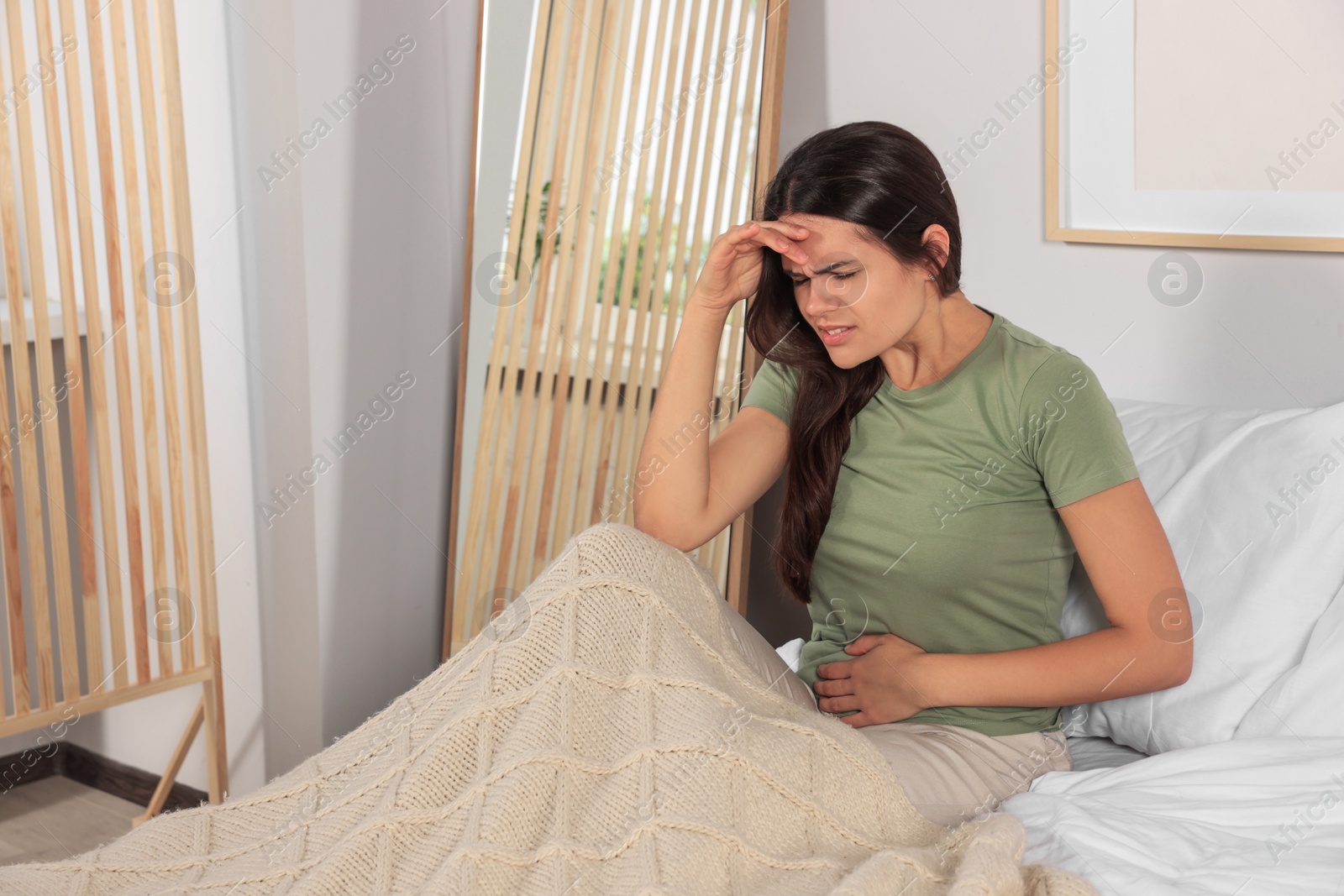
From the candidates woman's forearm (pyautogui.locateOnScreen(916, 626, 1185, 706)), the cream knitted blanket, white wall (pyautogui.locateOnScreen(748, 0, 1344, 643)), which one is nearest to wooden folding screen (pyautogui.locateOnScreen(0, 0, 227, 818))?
the cream knitted blanket

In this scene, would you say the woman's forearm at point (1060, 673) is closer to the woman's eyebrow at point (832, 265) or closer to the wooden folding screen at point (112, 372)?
the woman's eyebrow at point (832, 265)

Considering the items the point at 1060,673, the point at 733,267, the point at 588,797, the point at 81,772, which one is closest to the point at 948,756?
the point at 1060,673

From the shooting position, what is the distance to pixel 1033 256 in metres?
1.85

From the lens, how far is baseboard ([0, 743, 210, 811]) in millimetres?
2248

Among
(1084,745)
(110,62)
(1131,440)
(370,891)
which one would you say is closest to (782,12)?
(1131,440)

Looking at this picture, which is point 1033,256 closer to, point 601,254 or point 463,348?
point 601,254

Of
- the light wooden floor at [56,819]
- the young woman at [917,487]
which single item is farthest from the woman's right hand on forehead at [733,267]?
the light wooden floor at [56,819]

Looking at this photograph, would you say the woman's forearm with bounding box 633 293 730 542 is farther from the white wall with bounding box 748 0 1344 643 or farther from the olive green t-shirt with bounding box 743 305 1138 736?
the white wall with bounding box 748 0 1344 643

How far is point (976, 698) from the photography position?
4.28 feet

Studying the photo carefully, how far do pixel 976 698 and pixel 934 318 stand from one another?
0.47m

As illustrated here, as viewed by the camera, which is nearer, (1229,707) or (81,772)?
(1229,707)

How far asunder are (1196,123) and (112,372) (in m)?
1.84

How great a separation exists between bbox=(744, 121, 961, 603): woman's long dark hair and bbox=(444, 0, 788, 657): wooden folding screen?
50cm

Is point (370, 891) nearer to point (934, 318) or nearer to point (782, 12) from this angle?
point (934, 318)
